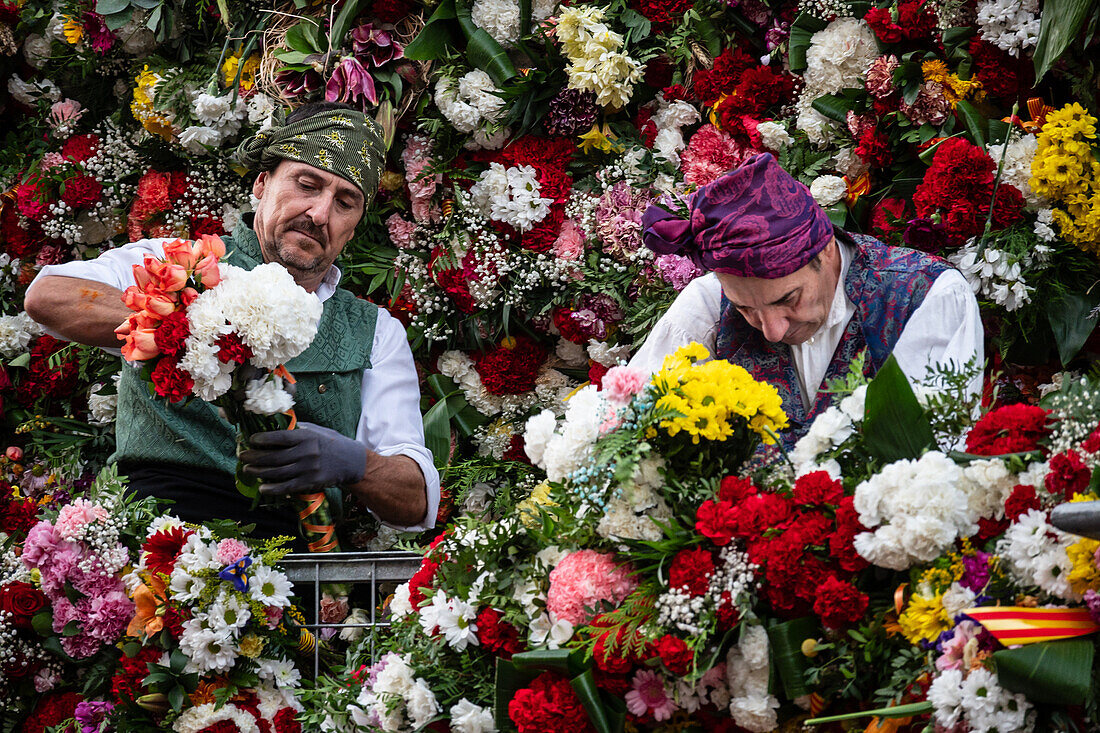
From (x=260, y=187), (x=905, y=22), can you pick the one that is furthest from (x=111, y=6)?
(x=905, y=22)

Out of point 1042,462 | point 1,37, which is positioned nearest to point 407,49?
point 1,37

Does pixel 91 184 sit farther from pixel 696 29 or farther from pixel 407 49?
pixel 696 29

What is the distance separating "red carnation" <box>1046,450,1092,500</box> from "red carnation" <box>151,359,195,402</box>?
1392 mm

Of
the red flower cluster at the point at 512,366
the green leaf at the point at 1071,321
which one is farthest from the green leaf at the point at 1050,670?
the red flower cluster at the point at 512,366

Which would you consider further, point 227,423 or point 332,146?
point 332,146

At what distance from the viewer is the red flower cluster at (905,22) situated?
2797mm

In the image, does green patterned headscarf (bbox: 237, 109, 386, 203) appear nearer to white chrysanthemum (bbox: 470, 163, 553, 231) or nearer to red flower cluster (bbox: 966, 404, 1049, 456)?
white chrysanthemum (bbox: 470, 163, 553, 231)

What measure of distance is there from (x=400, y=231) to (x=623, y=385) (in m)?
1.94

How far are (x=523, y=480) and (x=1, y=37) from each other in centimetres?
252

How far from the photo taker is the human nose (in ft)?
6.87

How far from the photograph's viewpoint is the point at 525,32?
3.30 meters

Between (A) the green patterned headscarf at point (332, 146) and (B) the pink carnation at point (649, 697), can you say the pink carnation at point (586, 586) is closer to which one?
(B) the pink carnation at point (649, 697)

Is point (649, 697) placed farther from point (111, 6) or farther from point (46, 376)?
point (111, 6)

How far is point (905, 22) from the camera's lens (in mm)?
2814
